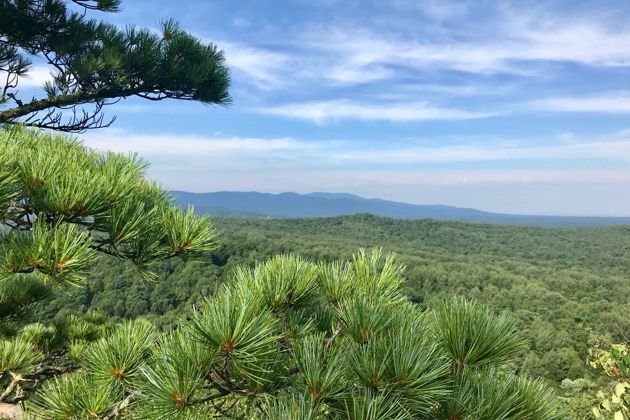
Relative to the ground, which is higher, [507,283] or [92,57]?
[92,57]

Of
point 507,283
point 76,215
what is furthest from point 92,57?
point 507,283

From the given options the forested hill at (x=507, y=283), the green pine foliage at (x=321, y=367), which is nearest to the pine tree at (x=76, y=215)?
the forested hill at (x=507, y=283)

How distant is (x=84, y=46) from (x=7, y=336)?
104 inches

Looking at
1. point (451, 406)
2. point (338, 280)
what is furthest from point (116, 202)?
point (451, 406)

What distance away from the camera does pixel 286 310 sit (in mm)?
1285

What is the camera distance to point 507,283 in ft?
175

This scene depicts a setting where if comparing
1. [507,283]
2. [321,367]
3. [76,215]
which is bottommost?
[507,283]

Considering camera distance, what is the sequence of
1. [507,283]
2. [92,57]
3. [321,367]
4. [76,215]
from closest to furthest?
[321,367] → [76,215] → [92,57] → [507,283]

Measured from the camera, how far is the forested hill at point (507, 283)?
92.4ft

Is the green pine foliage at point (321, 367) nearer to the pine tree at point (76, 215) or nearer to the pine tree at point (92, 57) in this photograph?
the pine tree at point (76, 215)

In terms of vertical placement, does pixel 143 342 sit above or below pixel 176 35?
below

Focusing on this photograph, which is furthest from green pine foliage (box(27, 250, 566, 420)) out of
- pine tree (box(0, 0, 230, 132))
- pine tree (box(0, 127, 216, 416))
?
pine tree (box(0, 0, 230, 132))

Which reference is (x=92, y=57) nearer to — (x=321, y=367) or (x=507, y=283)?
(x=321, y=367)

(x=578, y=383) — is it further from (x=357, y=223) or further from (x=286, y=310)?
(x=357, y=223)
